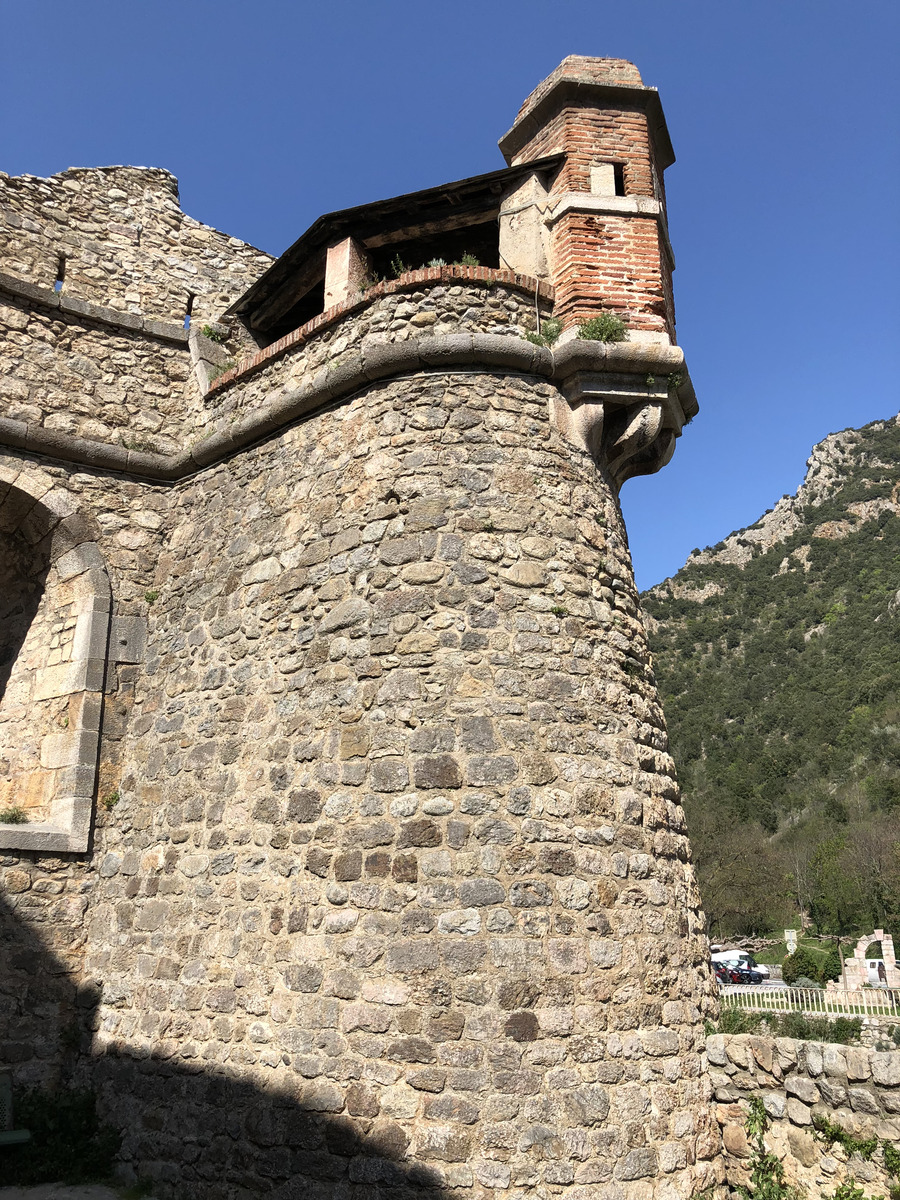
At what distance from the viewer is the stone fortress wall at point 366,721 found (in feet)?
16.0

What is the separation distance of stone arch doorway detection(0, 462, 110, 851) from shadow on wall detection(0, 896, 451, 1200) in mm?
916

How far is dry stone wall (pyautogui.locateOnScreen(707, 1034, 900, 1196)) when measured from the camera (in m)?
4.76

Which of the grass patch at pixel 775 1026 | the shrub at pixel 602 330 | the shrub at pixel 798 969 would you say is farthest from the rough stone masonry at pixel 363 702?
the shrub at pixel 798 969

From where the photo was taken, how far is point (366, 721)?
18.4ft

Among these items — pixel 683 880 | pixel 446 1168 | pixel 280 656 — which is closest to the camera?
pixel 446 1168

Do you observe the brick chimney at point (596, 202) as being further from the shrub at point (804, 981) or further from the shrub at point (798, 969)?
the shrub at point (798, 969)

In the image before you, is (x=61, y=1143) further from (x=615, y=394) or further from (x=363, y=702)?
(x=615, y=394)

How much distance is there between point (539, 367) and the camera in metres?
6.51

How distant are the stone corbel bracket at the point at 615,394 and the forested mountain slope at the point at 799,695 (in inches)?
1096

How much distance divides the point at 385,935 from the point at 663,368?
15.0 ft

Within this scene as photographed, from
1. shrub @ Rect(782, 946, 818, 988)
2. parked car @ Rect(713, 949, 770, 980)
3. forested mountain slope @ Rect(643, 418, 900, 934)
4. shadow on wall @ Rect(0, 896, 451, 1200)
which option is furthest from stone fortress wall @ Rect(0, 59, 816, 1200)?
forested mountain slope @ Rect(643, 418, 900, 934)

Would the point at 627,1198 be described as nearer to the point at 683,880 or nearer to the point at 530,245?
the point at 683,880

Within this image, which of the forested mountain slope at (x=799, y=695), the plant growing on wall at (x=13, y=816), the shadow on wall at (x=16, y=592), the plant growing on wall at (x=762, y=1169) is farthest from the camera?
the forested mountain slope at (x=799, y=695)

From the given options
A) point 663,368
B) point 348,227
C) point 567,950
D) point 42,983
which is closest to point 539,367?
point 663,368
